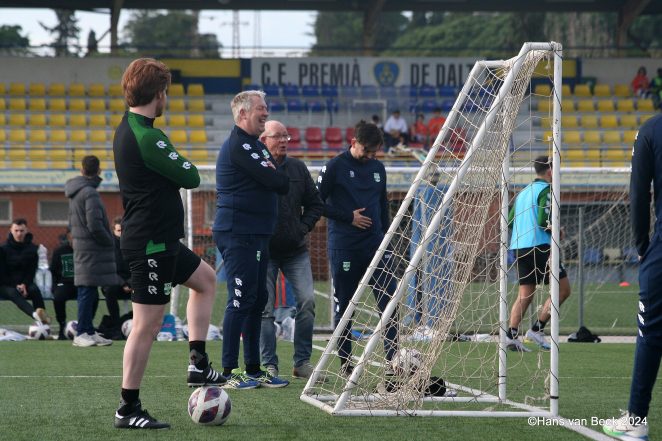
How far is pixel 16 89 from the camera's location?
90.6 ft

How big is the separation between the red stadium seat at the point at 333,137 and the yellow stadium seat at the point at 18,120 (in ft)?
25.6

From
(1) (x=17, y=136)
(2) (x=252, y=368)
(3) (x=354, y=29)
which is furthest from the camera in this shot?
(3) (x=354, y=29)

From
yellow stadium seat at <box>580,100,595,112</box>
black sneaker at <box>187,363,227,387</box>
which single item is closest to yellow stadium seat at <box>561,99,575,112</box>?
yellow stadium seat at <box>580,100,595,112</box>

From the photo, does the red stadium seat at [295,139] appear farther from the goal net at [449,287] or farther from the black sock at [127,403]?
the black sock at [127,403]

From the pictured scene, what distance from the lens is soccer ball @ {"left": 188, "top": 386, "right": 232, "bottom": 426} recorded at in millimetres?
5277

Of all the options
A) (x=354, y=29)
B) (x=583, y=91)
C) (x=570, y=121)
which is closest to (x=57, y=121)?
(x=570, y=121)

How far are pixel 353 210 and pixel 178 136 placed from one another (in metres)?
19.4

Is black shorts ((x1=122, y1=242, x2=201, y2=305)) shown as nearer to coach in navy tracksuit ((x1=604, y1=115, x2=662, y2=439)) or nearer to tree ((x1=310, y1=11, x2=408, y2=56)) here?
coach in navy tracksuit ((x1=604, y1=115, x2=662, y2=439))

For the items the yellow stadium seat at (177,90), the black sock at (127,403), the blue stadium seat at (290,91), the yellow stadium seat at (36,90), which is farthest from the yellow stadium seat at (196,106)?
the black sock at (127,403)

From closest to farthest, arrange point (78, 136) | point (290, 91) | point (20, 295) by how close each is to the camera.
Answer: point (20, 295), point (78, 136), point (290, 91)

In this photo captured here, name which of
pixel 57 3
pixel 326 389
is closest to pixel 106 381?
pixel 326 389

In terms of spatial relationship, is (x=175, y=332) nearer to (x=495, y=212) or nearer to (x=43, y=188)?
(x=495, y=212)

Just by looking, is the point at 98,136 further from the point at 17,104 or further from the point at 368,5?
the point at 368,5

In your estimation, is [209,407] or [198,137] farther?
[198,137]
